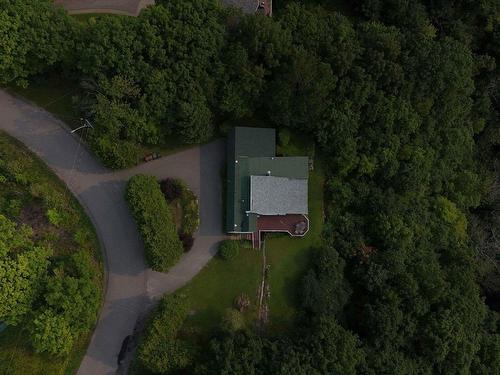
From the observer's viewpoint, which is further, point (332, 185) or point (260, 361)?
point (332, 185)

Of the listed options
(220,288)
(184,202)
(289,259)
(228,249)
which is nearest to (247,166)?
(184,202)

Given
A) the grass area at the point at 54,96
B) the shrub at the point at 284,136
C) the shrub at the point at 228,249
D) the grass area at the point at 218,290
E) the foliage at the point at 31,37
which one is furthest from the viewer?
the shrub at the point at 284,136

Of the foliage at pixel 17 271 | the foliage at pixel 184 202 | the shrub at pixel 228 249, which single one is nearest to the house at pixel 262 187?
the shrub at pixel 228 249

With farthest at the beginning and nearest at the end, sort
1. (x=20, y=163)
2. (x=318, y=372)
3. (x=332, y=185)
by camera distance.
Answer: (x=332, y=185), (x=20, y=163), (x=318, y=372)

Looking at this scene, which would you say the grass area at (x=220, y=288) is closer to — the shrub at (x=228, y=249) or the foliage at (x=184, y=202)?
the shrub at (x=228, y=249)

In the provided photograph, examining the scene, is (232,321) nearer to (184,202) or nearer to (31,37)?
(184,202)

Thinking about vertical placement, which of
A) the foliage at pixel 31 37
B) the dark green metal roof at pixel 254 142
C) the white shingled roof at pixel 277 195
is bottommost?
the white shingled roof at pixel 277 195

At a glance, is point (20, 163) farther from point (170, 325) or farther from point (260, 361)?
point (260, 361)

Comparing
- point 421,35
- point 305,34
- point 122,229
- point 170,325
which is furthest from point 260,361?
point 421,35
